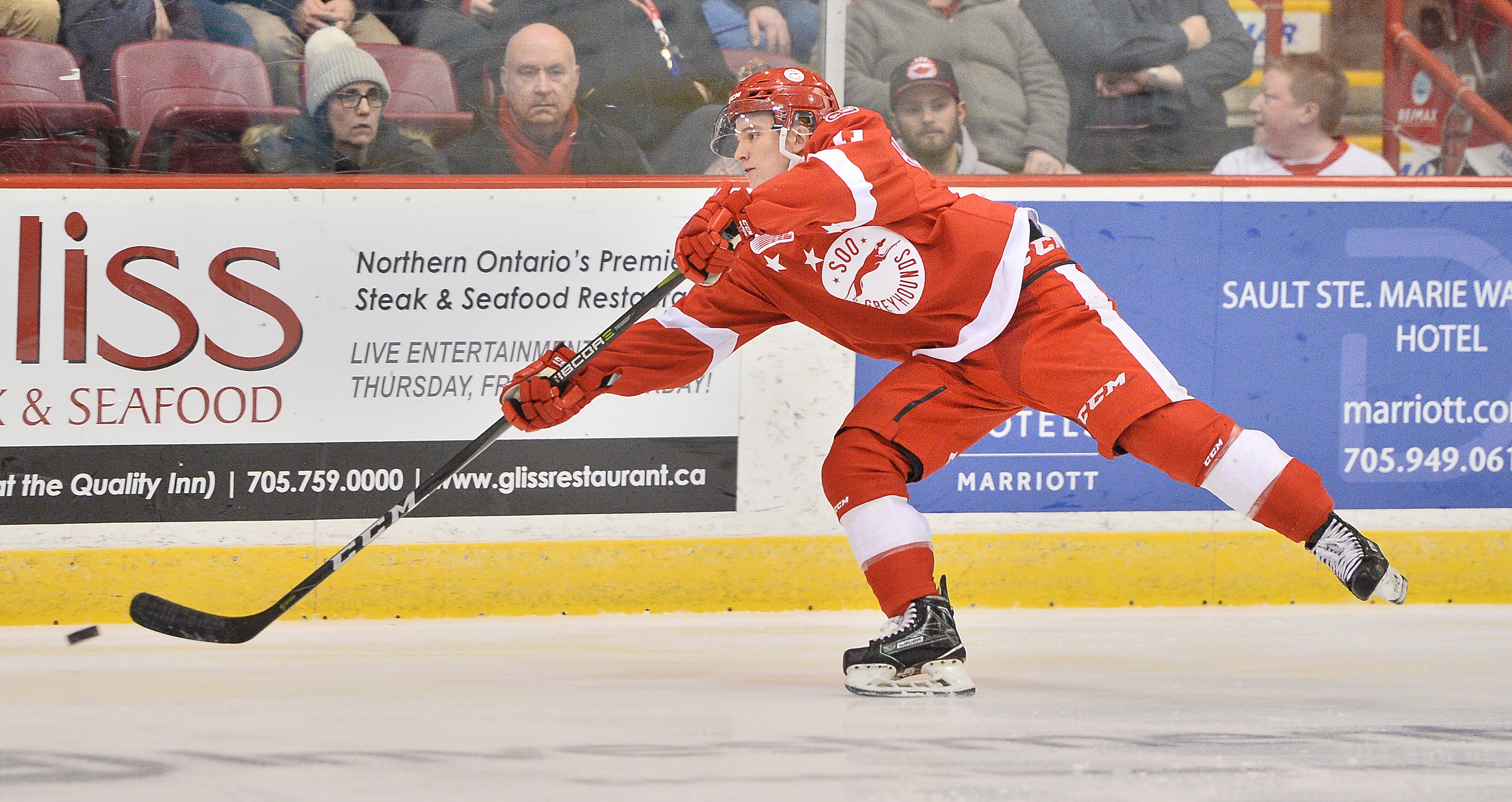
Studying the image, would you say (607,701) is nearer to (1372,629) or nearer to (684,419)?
(684,419)

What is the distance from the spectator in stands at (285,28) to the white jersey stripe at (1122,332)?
1.84 m

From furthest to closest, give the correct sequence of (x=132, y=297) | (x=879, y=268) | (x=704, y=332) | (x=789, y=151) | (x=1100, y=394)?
(x=132, y=297)
(x=704, y=332)
(x=789, y=151)
(x=879, y=268)
(x=1100, y=394)

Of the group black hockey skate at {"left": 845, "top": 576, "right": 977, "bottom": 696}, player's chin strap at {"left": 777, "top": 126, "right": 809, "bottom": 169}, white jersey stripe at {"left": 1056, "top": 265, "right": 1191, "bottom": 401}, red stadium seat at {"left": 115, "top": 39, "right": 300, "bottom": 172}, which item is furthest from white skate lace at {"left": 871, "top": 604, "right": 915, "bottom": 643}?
red stadium seat at {"left": 115, "top": 39, "right": 300, "bottom": 172}

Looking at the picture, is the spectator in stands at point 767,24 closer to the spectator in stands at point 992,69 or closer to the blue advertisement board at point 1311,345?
the spectator in stands at point 992,69

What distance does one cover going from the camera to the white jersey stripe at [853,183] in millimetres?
2205

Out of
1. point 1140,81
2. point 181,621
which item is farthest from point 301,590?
point 1140,81

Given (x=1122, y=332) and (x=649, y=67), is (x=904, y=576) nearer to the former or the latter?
(x=1122, y=332)

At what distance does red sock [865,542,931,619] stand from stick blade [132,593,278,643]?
1.15 m

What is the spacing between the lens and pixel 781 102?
246 cm

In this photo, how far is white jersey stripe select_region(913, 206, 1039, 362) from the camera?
236 cm

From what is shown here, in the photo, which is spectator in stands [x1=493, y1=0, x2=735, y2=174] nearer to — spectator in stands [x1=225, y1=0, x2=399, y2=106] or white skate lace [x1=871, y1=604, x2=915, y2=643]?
spectator in stands [x1=225, y1=0, x2=399, y2=106]

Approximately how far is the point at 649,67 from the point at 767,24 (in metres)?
0.31

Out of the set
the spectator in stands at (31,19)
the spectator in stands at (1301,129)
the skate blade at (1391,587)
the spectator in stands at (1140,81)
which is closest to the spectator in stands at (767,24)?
the spectator in stands at (1140,81)

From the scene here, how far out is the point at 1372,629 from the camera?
310 centimetres
